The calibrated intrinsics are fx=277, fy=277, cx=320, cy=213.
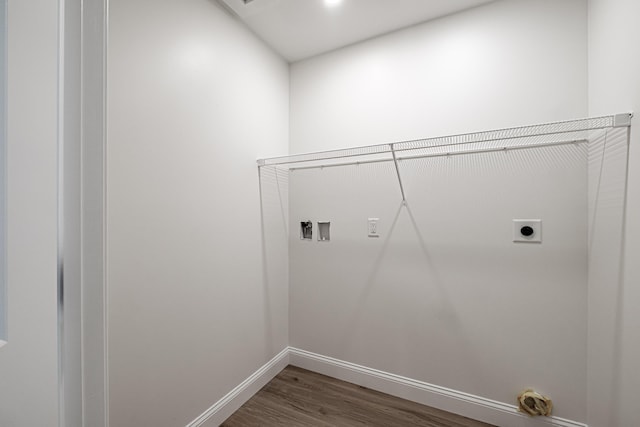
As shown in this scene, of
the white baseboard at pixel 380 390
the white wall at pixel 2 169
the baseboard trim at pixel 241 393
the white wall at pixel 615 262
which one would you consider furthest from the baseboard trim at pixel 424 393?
the white wall at pixel 2 169

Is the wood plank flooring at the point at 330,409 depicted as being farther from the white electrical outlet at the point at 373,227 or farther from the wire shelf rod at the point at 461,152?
the wire shelf rod at the point at 461,152

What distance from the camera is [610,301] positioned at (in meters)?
1.28

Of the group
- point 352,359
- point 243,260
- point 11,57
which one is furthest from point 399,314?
point 11,57

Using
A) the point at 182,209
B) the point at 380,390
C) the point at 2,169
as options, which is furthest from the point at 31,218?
the point at 380,390

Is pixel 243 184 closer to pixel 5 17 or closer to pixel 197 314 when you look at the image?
pixel 197 314

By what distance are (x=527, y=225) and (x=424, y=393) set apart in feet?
4.16

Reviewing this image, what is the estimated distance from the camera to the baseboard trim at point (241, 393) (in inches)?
63.2

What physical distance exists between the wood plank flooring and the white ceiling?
Result: 2570 mm

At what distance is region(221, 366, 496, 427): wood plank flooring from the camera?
169 cm

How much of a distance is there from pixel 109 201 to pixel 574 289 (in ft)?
7.68

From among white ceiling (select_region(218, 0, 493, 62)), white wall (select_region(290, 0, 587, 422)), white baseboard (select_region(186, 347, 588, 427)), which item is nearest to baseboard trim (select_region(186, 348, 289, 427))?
white baseboard (select_region(186, 347, 588, 427))

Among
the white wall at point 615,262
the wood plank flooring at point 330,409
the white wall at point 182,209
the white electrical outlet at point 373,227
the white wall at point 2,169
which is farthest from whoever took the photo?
the white electrical outlet at point 373,227

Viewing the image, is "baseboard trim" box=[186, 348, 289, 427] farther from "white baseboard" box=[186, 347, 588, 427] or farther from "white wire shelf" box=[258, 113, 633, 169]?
"white wire shelf" box=[258, 113, 633, 169]

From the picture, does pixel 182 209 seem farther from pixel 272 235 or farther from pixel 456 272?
pixel 456 272
